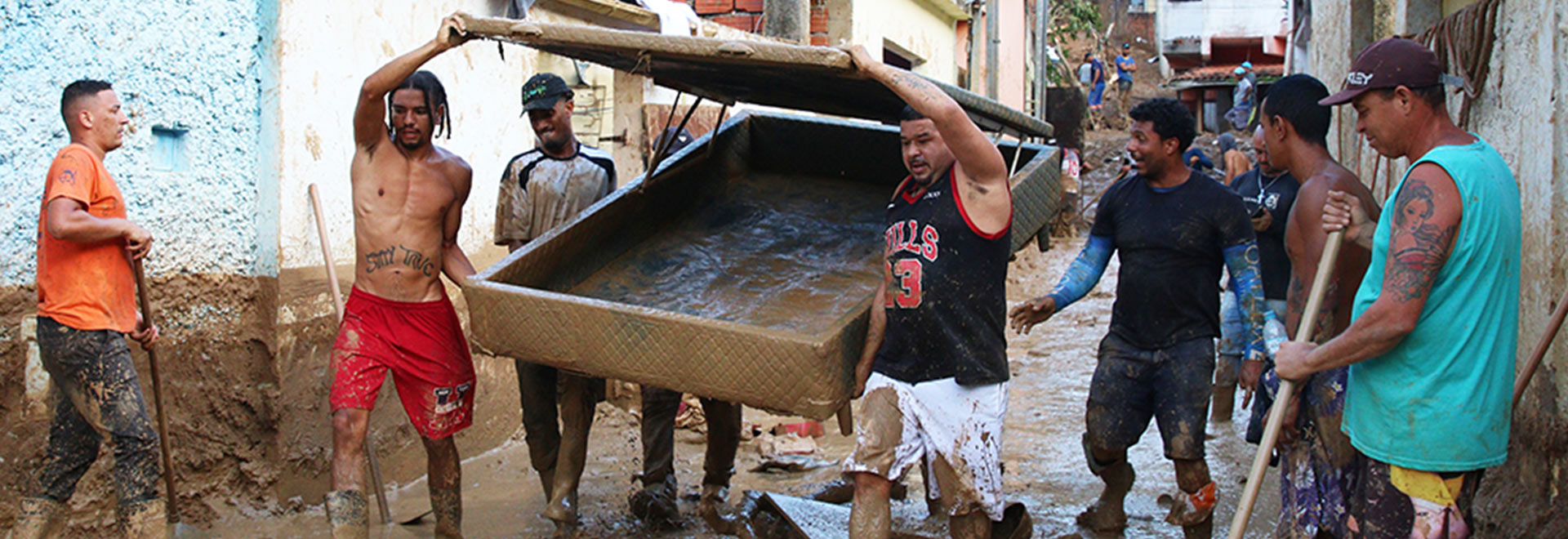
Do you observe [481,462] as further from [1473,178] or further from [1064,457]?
[1473,178]

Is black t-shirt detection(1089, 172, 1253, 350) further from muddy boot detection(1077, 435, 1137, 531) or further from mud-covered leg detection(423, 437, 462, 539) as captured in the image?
mud-covered leg detection(423, 437, 462, 539)

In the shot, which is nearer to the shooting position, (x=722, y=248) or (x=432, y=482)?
(x=432, y=482)

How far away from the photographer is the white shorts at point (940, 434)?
11.0 feet

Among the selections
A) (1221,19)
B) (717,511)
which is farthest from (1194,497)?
(1221,19)

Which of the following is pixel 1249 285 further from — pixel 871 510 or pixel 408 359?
pixel 408 359

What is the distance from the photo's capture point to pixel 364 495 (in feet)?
12.0

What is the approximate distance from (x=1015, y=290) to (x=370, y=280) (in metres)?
8.90

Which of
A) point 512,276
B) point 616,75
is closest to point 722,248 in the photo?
point 512,276

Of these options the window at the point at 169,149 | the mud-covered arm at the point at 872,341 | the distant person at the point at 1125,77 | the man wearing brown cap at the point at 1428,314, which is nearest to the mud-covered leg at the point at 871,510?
the mud-covered arm at the point at 872,341

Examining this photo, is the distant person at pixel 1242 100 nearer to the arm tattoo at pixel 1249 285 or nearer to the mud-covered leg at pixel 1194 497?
the arm tattoo at pixel 1249 285

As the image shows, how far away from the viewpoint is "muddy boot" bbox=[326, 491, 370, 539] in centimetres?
352

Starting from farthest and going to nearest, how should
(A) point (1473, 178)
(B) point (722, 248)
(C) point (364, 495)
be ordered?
(B) point (722, 248) → (C) point (364, 495) → (A) point (1473, 178)

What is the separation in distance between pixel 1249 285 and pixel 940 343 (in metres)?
1.26

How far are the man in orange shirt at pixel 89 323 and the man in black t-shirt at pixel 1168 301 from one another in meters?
2.91
